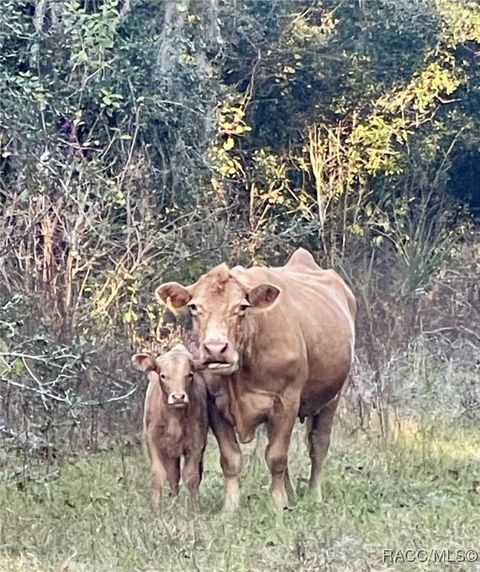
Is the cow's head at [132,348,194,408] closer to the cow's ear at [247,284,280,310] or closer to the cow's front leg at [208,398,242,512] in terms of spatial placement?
the cow's front leg at [208,398,242,512]

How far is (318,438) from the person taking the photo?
9992 millimetres

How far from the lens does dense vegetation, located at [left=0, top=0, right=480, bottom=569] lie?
10.9 m

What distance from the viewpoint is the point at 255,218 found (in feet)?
62.6

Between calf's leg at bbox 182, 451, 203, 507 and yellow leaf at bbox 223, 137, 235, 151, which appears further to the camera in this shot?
yellow leaf at bbox 223, 137, 235, 151

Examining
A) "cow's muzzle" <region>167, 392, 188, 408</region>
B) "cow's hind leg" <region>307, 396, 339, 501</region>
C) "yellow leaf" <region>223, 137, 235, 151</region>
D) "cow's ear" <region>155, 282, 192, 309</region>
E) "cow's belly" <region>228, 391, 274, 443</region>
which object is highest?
"cow's ear" <region>155, 282, 192, 309</region>

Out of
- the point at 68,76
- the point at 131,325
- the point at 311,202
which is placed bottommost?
the point at 311,202

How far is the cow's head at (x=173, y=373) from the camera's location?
8555 millimetres

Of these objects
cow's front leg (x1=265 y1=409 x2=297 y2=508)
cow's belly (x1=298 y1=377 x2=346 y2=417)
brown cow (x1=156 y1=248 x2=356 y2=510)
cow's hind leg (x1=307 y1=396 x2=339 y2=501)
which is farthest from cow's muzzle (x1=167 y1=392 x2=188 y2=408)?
cow's hind leg (x1=307 y1=396 x2=339 y2=501)

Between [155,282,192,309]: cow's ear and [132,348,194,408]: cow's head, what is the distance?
0.32 meters

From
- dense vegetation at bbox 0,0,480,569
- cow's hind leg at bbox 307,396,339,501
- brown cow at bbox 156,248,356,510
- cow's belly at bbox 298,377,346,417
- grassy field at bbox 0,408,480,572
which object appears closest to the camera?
grassy field at bbox 0,408,480,572

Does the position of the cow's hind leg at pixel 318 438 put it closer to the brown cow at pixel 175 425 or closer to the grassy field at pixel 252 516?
the grassy field at pixel 252 516

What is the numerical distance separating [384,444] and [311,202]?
9.90 meters

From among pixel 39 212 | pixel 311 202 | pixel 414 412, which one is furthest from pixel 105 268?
pixel 311 202

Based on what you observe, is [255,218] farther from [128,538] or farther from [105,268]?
[128,538]
